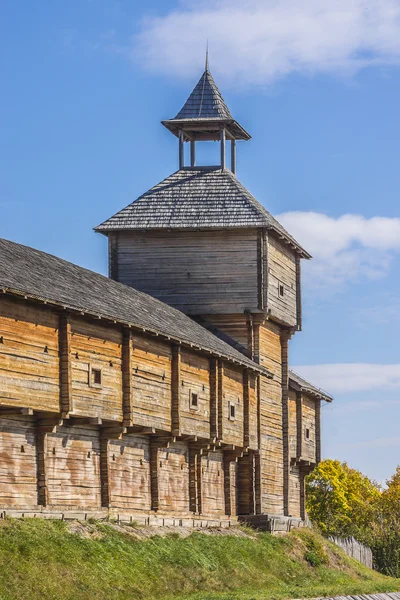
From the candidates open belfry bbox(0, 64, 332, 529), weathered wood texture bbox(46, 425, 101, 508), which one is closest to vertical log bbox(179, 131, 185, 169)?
open belfry bbox(0, 64, 332, 529)

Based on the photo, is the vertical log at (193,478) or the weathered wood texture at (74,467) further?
the vertical log at (193,478)

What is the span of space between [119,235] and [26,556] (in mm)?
24219

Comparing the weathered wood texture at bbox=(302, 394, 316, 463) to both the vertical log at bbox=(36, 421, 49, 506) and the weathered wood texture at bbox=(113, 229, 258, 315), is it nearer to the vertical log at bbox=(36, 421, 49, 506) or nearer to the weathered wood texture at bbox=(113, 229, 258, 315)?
the weathered wood texture at bbox=(113, 229, 258, 315)

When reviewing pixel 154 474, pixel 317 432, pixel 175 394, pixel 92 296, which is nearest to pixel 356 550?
pixel 317 432

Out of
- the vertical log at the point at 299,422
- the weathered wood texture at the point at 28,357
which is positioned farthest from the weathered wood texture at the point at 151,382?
the vertical log at the point at 299,422

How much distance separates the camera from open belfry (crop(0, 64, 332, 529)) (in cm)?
3403

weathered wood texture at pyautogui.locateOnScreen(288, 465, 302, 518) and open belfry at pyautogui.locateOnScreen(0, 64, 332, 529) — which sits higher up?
open belfry at pyautogui.locateOnScreen(0, 64, 332, 529)

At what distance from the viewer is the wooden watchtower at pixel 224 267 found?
50750 millimetres

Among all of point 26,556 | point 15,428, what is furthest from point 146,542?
point 26,556

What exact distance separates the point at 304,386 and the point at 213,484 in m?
11.4

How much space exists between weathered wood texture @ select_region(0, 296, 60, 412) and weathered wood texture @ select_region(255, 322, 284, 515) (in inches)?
695

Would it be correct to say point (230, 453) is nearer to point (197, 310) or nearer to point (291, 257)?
point (197, 310)

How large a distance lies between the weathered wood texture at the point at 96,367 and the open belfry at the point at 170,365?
0.06 metres

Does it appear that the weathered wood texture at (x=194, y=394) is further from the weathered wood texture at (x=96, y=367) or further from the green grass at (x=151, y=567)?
the weathered wood texture at (x=96, y=367)
